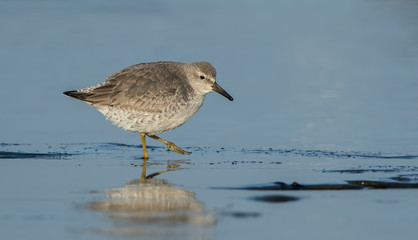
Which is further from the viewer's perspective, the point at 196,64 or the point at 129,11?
the point at 129,11

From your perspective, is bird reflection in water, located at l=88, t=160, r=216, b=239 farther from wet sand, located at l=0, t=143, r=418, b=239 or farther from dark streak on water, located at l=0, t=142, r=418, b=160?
dark streak on water, located at l=0, t=142, r=418, b=160

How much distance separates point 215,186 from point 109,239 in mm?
1981

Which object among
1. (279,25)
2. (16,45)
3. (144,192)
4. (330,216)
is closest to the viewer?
(330,216)

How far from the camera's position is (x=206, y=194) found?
276 inches

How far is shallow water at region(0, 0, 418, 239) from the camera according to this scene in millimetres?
6141

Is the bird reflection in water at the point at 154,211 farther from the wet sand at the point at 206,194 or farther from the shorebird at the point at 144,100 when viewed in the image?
the shorebird at the point at 144,100

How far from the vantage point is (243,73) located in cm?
1308

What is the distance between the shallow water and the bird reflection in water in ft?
0.06

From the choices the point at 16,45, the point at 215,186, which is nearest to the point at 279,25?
the point at 16,45

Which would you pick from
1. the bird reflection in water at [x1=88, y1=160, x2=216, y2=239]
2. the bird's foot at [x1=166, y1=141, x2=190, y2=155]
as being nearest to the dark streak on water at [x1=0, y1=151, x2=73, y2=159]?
the bird's foot at [x1=166, y1=141, x2=190, y2=155]

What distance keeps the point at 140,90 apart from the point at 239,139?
1.34 metres

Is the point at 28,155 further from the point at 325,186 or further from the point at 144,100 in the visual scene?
the point at 325,186

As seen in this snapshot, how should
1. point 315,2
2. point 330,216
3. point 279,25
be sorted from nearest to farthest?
1. point 330,216
2. point 279,25
3. point 315,2

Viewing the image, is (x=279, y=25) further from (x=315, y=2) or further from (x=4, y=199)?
(x=4, y=199)
